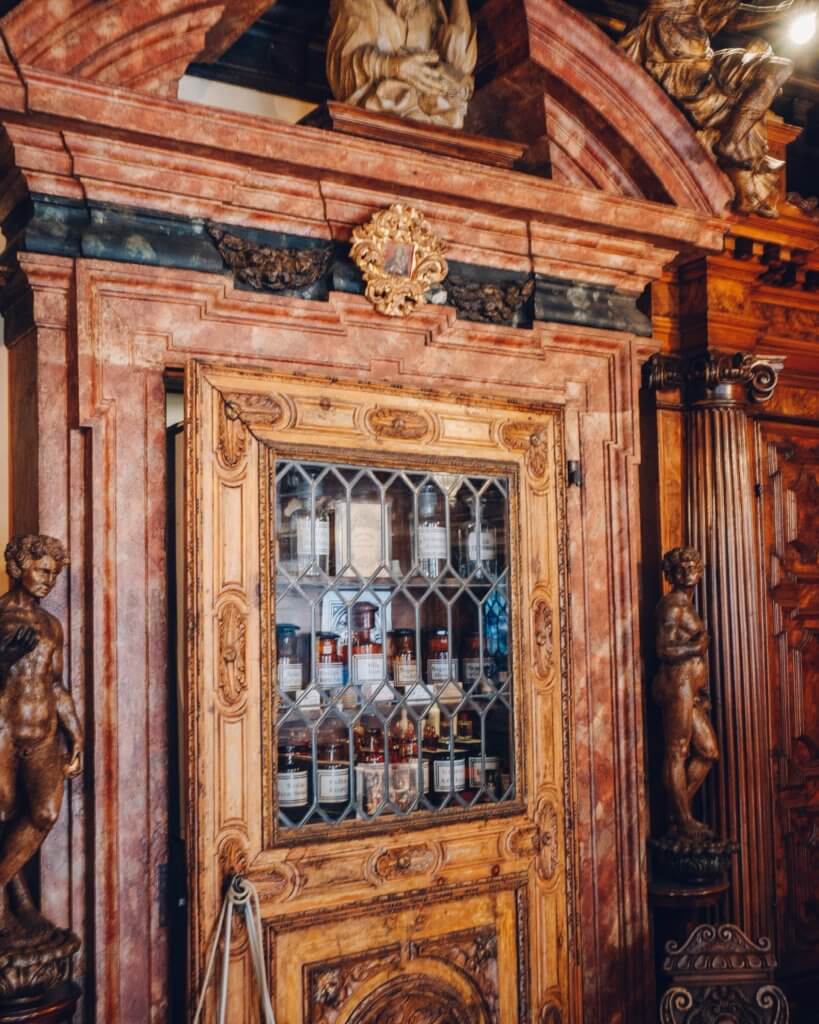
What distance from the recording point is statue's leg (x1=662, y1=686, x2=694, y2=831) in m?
3.73

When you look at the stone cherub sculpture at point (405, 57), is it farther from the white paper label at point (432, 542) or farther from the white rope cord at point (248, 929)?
the white rope cord at point (248, 929)

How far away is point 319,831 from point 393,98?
2.10 meters

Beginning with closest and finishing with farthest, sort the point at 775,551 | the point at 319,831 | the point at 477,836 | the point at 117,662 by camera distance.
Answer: the point at 117,662 < the point at 319,831 < the point at 477,836 < the point at 775,551

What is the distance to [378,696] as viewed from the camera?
322cm

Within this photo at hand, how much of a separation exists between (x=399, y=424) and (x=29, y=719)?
51.2 inches

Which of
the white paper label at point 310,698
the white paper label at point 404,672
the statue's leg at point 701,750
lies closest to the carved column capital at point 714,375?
the statue's leg at point 701,750

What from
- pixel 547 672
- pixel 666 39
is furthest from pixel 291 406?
pixel 666 39

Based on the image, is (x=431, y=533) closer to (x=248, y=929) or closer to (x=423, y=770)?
(x=423, y=770)

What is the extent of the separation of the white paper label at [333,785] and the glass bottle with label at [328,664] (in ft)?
0.70

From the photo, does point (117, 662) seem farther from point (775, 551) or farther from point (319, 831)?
point (775, 551)

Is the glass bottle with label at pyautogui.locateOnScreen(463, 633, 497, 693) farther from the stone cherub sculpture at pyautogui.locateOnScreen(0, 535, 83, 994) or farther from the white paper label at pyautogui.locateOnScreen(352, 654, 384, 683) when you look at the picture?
the stone cherub sculpture at pyautogui.locateOnScreen(0, 535, 83, 994)

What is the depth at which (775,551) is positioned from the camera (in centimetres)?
436

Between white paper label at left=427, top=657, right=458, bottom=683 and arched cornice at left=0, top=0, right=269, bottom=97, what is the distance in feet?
5.64

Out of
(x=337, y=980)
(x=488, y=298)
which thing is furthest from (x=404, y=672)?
(x=488, y=298)
